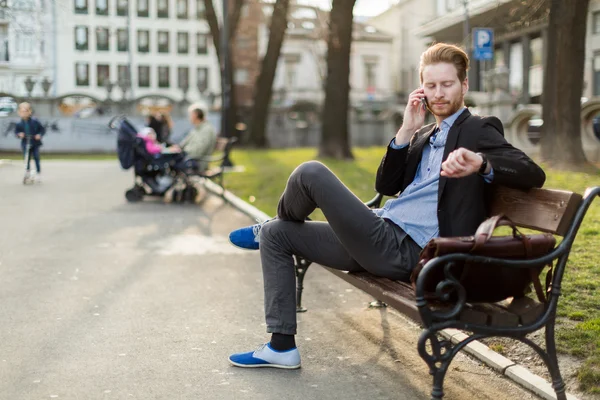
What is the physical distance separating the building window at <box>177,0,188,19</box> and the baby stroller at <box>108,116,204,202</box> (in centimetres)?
6727

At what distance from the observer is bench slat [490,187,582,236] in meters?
3.80

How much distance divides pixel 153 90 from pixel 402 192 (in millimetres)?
76548

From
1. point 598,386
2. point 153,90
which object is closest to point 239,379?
point 598,386

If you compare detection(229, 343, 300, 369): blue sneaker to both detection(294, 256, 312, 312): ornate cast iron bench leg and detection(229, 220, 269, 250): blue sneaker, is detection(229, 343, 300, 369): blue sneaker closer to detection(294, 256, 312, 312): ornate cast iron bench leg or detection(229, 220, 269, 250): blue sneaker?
detection(229, 220, 269, 250): blue sneaker

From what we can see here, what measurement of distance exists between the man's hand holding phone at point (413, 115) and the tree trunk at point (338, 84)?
1670cm

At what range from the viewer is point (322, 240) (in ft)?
15.2

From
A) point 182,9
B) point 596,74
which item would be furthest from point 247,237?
point 182,9

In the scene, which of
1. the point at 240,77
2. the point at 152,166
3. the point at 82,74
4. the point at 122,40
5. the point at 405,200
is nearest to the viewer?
the point at 405,200

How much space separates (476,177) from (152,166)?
11233 millimetres

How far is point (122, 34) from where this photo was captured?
78.0 m

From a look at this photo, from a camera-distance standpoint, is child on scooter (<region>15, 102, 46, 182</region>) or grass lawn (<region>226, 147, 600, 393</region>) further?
child on scooter (<region>15, 102, 46, 182</region>)

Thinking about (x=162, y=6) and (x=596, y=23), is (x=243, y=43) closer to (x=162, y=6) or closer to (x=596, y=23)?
(x=162, y=6)

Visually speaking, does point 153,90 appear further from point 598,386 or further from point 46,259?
point 598,386

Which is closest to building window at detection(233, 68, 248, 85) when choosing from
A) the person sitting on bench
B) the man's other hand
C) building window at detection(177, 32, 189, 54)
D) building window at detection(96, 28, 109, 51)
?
building window at detection(177, 32, 189, 54)
